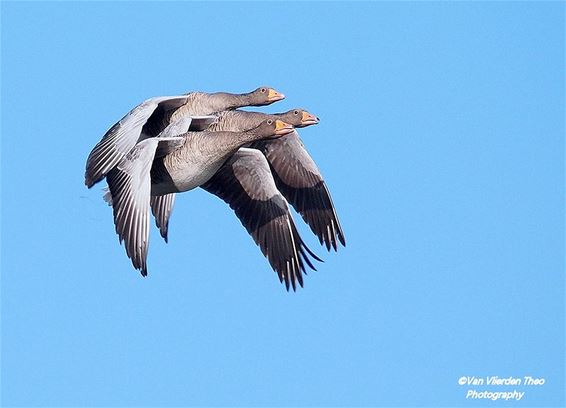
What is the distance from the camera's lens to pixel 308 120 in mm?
25672

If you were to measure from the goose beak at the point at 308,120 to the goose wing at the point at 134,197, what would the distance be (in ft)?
8.45

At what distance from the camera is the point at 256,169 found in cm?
2648

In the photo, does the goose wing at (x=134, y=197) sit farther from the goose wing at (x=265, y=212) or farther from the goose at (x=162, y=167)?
the goose wing at (x=265, y=212)

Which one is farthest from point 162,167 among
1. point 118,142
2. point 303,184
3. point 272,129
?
point 303,184

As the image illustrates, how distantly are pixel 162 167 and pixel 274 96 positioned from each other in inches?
132

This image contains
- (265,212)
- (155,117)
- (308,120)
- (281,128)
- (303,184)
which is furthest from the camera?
(303,184)

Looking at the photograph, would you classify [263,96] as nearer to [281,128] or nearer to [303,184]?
[303,184]

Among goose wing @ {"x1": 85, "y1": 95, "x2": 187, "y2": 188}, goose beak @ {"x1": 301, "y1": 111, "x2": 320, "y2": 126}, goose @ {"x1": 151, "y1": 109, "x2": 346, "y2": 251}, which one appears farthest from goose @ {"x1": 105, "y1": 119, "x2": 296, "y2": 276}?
goose @ {"x1": 151, "y1": 109, "x2": 346, "y2": 251}

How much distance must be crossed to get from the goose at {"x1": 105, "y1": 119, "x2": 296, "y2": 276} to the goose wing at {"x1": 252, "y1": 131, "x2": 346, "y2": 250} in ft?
11.1

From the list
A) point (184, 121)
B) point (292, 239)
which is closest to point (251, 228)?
point (292, 239)

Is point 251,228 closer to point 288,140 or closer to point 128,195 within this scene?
point 288,140

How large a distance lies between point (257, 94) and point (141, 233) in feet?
15.8

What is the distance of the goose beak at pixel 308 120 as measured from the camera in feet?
84.0

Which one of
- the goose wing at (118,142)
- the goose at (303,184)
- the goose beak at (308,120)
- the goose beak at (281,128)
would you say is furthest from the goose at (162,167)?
the goose at (303,184)
